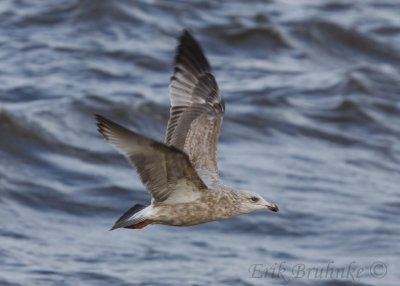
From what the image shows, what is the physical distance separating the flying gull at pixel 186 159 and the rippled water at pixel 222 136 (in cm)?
228

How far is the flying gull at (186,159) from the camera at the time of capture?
5.93 meters

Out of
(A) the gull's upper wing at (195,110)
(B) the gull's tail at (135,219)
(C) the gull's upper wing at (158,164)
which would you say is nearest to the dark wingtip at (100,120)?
(C) the gull's upper wing at (158,164)

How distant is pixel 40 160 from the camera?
11.5 metres

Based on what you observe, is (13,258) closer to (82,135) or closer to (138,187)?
(138,187)

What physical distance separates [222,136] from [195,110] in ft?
16.7

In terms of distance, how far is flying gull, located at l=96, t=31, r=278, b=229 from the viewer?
19.5 feet

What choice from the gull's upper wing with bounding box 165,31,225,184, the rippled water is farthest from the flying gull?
the rippled water

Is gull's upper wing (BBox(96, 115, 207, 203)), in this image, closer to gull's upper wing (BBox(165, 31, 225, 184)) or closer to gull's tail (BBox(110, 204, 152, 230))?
gull's tail (BBox(110, 204, 152, 230))

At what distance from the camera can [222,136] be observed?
496 inches

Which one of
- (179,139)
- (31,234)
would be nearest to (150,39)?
(31,234)

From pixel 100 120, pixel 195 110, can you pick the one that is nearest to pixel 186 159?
pixel 100 120

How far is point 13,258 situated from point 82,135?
2.97 m

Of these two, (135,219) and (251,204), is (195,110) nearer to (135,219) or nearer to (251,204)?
(251,204)

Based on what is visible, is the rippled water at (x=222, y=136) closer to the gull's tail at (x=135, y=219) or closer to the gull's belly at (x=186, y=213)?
the gull's tail at (x=135, y=219)
